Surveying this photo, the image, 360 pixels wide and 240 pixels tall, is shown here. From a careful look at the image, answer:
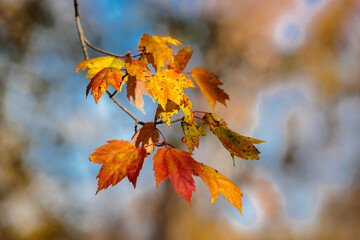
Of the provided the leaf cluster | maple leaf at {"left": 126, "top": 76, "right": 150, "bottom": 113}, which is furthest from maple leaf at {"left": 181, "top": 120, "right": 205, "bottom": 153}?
maple leaf at {"left": 126, "top": 76, "right": 150, "bottom": 113}

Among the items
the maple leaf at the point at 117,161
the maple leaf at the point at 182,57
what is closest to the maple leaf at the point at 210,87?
the maple leaf at the point at 182,57

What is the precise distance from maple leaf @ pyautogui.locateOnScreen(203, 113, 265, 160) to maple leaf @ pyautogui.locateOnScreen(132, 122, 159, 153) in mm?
120

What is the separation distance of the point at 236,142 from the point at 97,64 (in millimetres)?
353

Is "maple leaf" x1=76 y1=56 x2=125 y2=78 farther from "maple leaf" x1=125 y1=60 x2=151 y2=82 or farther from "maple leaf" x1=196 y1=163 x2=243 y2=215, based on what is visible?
"maple leaf" x1=196 y1=163 x2=243 y2=215

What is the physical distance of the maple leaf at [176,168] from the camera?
517 millimetres

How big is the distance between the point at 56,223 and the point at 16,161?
3.27 ft

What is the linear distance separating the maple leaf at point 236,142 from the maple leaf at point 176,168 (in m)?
0.10

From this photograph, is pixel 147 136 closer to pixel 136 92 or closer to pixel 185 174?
pixel 185 174

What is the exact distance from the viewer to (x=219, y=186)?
0.55 metres

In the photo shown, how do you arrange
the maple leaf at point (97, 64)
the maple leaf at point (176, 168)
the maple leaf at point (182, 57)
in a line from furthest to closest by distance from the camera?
the maple leaf at point (182, 57), the maple leaf at point (97, 64), the maple leaf at point (176, 168)

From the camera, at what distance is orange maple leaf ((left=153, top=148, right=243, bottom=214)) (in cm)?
52

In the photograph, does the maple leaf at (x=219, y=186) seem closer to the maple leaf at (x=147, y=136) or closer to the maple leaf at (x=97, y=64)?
the maple leaf at (x=147, y=136)

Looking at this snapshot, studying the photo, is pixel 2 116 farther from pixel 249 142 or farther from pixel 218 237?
pixel 249 142

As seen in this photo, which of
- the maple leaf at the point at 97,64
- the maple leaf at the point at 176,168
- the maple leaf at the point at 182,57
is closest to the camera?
the maple leaf at the point at 176,168
